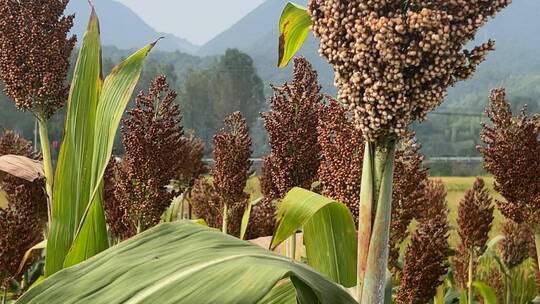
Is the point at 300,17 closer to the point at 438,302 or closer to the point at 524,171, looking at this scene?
the point at 524,171

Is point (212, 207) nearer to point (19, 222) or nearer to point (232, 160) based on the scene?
point (232, 160)

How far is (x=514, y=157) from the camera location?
3.04 metres

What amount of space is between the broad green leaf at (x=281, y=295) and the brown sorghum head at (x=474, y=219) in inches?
95.3

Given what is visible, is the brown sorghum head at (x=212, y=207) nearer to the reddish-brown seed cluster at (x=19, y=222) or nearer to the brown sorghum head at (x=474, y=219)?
the reddish-brown seed cluster at (x=19, y=222)

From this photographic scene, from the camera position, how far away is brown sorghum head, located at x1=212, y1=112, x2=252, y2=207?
11.4ft

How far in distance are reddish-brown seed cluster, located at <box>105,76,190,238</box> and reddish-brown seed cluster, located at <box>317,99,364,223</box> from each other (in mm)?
611

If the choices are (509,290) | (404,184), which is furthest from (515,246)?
(404,184)

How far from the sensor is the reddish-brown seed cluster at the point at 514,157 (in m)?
3.03

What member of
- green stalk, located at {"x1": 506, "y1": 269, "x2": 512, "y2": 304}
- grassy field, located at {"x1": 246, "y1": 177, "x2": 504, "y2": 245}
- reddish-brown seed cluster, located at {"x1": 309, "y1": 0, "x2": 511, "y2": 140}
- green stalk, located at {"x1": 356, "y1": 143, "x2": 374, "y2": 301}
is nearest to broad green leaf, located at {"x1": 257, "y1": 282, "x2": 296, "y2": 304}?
green stalk, located at {"x1": 356, "y1": 143, "x2": 374, "y2": 301}

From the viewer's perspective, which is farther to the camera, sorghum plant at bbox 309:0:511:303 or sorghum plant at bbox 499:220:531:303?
sorghum plant at bbox 499:220:531:303

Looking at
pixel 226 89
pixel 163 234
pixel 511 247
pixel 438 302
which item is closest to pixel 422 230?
pixel 438 302

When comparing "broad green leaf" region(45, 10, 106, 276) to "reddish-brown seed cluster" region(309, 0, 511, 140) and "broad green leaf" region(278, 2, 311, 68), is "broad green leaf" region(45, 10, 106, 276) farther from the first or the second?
"reddish-brown seed cluster" region(309, 0, 511, 140)

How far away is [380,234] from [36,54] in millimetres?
1940

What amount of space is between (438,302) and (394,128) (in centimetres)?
219
